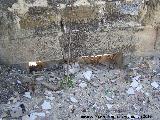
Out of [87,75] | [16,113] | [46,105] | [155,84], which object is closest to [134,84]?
[155,84]

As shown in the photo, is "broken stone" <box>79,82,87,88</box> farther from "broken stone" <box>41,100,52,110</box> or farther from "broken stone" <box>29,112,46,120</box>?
"broken stone" <box>29,112,46,120</box>

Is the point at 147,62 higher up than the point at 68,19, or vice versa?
the point at 68,19

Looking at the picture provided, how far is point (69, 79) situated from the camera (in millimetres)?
3957

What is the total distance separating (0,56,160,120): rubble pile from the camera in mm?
3684

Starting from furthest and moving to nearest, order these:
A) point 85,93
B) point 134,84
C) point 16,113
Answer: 1. point 134,84
2. point 85,93
3. point 16,113

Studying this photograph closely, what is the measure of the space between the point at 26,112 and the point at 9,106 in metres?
0.19

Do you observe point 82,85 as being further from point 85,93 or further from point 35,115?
point 35,115

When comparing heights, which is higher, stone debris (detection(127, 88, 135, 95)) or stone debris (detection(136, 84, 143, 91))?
stone debris (detection(136, 84, 143, 91))

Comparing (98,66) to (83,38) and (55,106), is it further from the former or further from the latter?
(55,106)

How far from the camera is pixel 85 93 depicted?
3.87 meters

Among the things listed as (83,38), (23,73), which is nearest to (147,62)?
(83,38)

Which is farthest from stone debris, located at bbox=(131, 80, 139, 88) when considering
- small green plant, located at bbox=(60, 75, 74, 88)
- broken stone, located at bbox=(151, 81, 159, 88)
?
small green plant, located at bbox=(60, 75, 74, 88)

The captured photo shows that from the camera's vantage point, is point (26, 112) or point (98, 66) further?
point (98, 66)

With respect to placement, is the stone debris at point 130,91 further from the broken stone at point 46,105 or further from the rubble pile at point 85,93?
the broken stone at point 46,105
